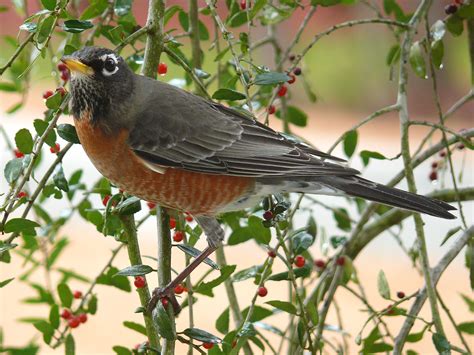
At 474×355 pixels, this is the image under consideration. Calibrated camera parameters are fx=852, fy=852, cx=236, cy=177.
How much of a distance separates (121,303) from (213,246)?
3.76 m

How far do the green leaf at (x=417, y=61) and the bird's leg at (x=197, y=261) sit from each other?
672 mm

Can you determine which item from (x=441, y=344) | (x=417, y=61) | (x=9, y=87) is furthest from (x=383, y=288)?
(x=9, y=87)

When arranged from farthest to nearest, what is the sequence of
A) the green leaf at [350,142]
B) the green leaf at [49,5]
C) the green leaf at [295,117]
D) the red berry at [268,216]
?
the green leaf at [295,117], the green leaf at [350,142], the red berry at [268,216], the green leaf at [49,5]

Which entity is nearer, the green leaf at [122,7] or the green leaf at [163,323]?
the green leaf at [163,323]

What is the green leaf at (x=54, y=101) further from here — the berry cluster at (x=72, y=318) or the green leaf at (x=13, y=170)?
the berry cluster at (x=72, y=318)

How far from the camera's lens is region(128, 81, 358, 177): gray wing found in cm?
224

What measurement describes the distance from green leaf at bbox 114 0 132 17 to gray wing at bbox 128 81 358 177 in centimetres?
24

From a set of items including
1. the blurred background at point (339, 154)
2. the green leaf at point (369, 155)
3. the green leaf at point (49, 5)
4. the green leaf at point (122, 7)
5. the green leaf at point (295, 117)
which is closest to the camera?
the green leaf at point (49, 5)

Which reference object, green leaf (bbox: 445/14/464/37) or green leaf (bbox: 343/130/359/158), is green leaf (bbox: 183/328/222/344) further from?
green leaf (bbox: 445/14/464/37)

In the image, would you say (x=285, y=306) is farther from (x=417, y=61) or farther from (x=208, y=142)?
(x=417, y=61)

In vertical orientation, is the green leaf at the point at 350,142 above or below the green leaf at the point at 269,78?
above

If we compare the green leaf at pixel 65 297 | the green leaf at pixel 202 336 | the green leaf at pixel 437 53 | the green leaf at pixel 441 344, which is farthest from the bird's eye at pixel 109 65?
the green leaf at pixel 441 344

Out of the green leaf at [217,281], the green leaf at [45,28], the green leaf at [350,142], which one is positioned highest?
the green leaf at [350,142]

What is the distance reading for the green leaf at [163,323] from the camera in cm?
173
